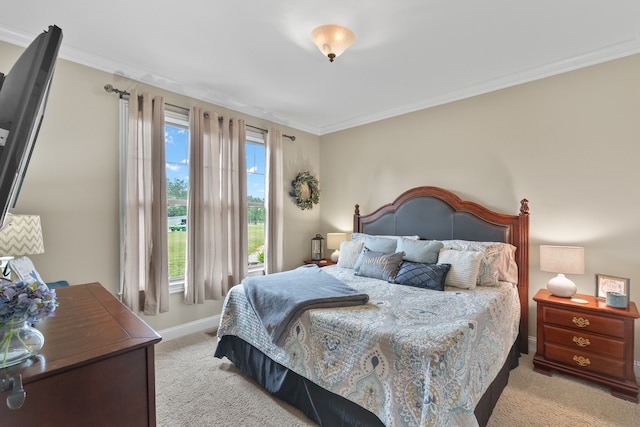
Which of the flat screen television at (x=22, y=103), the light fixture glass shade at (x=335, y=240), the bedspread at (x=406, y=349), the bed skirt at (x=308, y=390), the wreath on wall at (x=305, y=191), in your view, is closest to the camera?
the flat screen television at (x=22, y=103)

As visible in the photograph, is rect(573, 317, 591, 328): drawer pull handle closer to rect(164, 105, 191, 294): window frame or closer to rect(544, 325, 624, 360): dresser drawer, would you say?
rect(544, 325, 624, 360): dresser drawer

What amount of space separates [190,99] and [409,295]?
301 cm

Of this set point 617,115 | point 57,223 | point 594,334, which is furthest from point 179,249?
point 617,115

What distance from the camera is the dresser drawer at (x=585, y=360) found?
2.19 m

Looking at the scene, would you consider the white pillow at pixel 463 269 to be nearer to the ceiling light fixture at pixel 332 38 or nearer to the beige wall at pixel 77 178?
the ceiling light fixture at pixel 332 38

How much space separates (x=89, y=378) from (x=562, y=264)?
306 cm

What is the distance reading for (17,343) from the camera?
2.82 ft

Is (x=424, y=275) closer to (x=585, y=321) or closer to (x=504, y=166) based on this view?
(x=585, y=321)

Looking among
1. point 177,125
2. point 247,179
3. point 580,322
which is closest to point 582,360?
point 580,322

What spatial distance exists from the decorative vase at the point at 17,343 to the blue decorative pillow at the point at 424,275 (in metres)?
2.39

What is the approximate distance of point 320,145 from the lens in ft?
15.8

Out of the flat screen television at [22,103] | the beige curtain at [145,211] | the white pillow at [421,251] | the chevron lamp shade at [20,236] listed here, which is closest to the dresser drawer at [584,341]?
the white pillow at [421,251]

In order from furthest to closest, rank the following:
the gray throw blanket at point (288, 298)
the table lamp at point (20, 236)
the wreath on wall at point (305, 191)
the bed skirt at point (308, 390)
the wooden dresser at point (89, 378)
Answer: the wreath on wall at point (305, 191) < the gray throw blanket at point (288, 298) < the table lamp at point (20, 236) < the bed skirt at point (308, 390) < the wooden dresser at point (89, 378)

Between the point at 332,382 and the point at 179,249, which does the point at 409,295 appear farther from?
the point at 179,249
